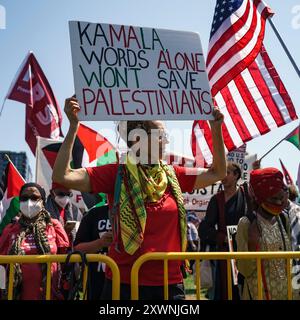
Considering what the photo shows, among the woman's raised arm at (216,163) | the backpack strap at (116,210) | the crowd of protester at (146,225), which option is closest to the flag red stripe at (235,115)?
the crowd of protester at (146,225)

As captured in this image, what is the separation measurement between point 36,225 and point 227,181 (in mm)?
1979

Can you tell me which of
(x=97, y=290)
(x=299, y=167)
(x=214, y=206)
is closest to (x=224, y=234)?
(x=214, y=206)

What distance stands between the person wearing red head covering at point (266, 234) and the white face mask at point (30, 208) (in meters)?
1.81

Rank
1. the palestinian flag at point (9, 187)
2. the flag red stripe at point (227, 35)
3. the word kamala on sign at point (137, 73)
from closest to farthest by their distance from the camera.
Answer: the word kamala on sign at point (137, 73), the flag red stripe at point (227, 35), the palestinian flag at point (9, 187)

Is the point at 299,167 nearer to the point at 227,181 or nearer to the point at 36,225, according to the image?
the point at 227,181

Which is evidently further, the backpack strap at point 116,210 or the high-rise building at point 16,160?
the high-rise building at point 16,160

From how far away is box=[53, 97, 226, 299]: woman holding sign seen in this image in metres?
2.72

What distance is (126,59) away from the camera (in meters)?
3.14

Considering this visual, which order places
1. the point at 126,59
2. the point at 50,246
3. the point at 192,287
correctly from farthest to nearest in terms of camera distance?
the point at 192,287 < the point at 50,246 < the point at 126,59

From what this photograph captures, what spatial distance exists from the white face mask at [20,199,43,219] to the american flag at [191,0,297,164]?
8.23 ft

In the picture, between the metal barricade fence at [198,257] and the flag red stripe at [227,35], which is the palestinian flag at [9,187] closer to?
the flag red stripe at [227,35]

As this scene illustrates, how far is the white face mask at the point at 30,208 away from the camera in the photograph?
406cm

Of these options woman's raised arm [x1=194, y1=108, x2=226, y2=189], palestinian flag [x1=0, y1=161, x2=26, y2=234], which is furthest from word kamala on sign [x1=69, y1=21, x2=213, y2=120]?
palestinian flag [x1=0, y1=161, x2=26, y2=234]

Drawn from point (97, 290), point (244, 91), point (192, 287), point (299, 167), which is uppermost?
point (244, 91)
